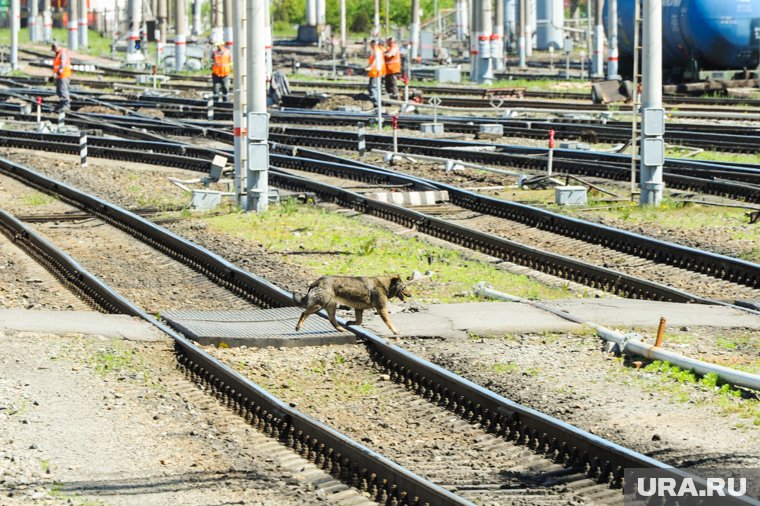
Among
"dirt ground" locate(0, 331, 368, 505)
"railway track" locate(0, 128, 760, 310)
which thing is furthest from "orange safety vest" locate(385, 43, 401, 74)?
"dirt ground" locate(0, 331, 368, 505)

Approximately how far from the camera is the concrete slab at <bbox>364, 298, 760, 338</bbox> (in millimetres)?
13211

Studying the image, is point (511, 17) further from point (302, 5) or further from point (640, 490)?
point (640, 490)

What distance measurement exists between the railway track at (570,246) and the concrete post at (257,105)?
5.05 feet

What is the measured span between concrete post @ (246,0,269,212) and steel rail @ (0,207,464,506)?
692cm

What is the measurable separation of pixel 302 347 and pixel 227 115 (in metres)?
28.5

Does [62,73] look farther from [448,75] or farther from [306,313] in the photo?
[306,313]

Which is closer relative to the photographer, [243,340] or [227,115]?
[243,340]

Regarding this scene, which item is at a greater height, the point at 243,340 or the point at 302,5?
the point at 302,5

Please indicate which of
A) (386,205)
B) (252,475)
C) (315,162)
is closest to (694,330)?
(252,475)

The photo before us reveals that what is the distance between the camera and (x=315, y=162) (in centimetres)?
2809

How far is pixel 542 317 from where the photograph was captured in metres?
13.6

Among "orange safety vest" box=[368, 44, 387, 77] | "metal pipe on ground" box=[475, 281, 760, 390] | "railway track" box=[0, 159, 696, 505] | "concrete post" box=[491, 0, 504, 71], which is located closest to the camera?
"railway track" box=[0, 159, 696, 505]

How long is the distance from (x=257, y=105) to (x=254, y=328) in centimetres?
858

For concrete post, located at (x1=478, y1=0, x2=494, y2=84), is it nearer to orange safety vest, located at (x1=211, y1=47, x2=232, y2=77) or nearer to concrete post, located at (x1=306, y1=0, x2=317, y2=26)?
orange safety vest, located at (x1=211, y1=47, x2=232, y2=77)
